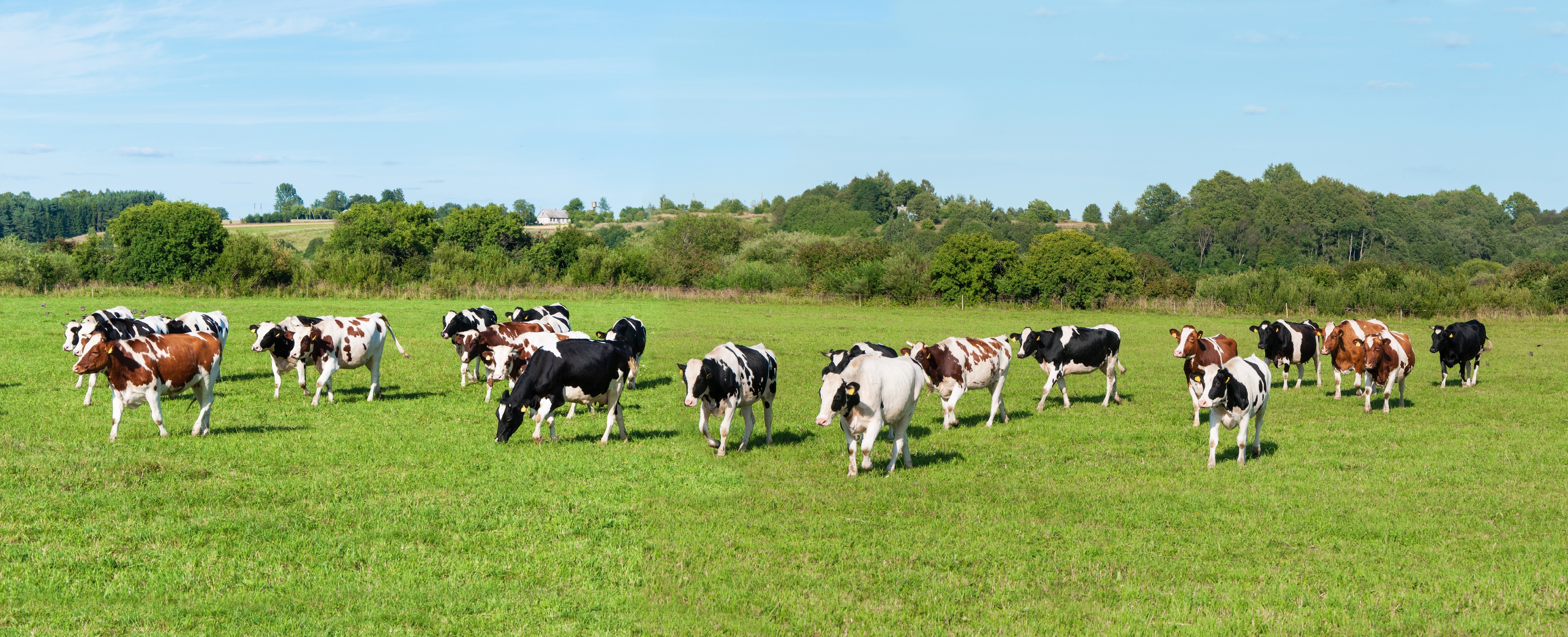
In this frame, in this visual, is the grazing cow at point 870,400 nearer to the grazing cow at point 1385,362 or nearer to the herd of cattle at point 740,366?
the herd of cattle at point 740,366

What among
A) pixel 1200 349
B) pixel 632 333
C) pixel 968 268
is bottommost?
pixel 632 333

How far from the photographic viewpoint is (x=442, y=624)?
7195mm

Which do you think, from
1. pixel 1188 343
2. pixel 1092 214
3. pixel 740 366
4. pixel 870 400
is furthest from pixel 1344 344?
pixel 1092 214

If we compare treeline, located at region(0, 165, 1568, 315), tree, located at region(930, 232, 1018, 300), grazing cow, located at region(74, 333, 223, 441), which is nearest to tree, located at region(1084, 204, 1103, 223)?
treeline, located at region(0, 165, 1568, 315)

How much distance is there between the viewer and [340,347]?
18.7 metres

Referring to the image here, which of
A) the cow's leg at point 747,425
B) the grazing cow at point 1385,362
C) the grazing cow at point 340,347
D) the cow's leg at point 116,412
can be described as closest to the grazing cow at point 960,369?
the cow's leg at point 747,425

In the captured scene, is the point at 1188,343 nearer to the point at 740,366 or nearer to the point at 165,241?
the point at 740,366

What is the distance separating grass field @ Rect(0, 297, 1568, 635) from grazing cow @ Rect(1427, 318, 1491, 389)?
5.01m

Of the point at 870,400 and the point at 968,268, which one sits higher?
the point at 968,268

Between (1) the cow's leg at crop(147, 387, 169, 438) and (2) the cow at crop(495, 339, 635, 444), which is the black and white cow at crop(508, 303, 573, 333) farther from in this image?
(1) the cow's leg at crop(147, 387, 169, 438)

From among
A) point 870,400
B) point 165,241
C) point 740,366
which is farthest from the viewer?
point 165,241

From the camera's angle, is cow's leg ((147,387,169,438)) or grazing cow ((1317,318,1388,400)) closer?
cow's leg ((147,387,169,438))

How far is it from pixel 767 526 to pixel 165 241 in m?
74.0

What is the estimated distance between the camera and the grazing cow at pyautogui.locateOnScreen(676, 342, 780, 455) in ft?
42.5
